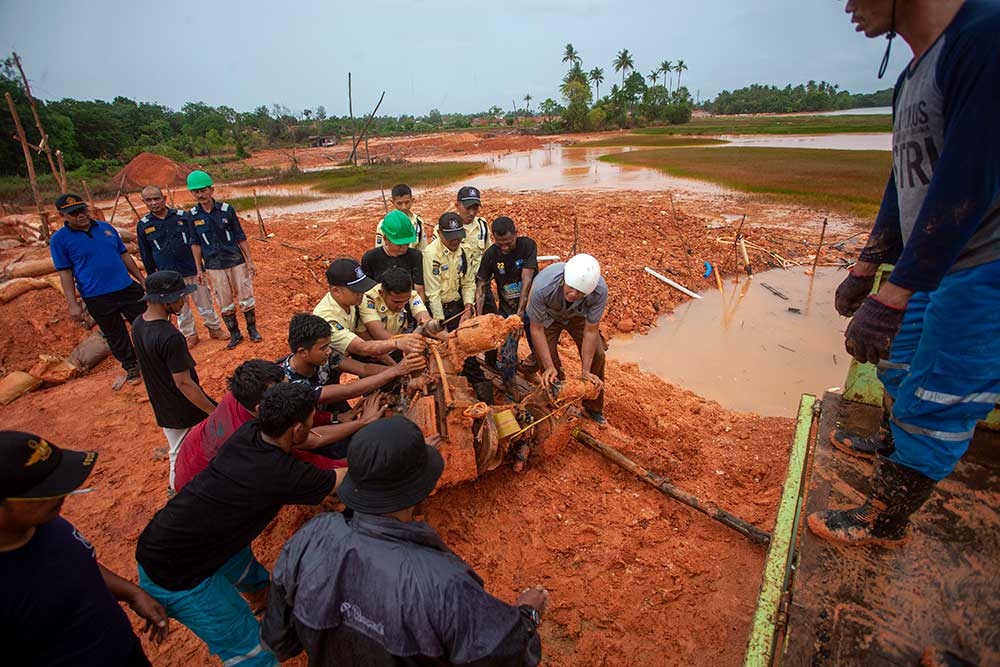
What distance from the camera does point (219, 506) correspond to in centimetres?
215

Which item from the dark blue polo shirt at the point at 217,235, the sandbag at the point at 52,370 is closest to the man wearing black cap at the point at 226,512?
the dark blue polo shirt at the point at 217,235

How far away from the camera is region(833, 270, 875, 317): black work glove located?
244 cm

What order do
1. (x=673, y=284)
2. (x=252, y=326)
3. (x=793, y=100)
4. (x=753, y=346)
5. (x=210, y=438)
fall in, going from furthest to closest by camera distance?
(x=793, y=100) → (x=673, y=284) → (x=753, y=346) → (x=252, y=326) → (x=210, y=438)

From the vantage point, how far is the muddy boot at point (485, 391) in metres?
4.25

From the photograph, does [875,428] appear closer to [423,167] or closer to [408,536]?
[408,536]

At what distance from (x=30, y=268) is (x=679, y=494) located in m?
11.7

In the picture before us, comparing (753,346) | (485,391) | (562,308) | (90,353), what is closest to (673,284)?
(753,346)

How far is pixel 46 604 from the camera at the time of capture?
1.62 meters

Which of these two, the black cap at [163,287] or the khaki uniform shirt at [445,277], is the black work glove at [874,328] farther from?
the black cap at [163,287]

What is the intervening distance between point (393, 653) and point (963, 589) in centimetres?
212

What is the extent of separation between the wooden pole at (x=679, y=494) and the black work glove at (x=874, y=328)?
1.59 m

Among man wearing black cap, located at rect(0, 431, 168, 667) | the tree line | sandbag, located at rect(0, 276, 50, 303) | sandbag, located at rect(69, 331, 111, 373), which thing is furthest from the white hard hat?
the tree line

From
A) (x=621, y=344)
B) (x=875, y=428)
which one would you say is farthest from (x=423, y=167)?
(x=875, y=428)

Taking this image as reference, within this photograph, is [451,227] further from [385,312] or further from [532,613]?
[532,613]
